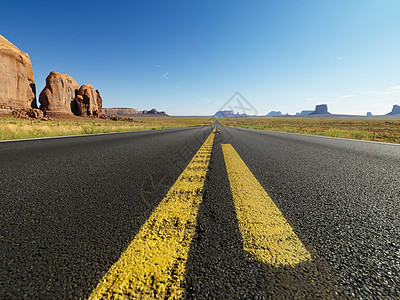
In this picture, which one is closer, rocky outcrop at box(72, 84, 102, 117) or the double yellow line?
the double yellow line

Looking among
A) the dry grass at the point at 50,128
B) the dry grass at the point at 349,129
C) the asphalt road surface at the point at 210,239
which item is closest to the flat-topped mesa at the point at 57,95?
the dry grass at the point at 50,128

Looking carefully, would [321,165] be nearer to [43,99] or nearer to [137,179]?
[137,179]

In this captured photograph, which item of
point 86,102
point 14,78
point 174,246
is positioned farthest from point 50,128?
point 86,102

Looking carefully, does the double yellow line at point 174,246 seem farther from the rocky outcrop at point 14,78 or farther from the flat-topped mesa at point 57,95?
the flat-topped mesa at point 57,95

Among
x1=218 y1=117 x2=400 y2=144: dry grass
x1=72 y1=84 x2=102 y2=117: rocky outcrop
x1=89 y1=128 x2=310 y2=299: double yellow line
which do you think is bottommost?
x1=89 y1=128 x2=310 y2=299: double yellow line

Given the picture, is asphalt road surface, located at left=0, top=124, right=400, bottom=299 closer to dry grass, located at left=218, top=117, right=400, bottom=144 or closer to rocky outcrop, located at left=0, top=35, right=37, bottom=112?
dry grass, located at left=218, top=117, right=400, bottom=144

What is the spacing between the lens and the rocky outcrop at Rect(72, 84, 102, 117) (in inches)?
2451

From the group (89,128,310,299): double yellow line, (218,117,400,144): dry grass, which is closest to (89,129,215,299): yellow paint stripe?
(89,128,310,299): double yellow line

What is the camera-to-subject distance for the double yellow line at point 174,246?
0.57 metres

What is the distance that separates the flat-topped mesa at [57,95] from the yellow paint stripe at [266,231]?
69104mm

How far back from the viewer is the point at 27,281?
1.98 ft

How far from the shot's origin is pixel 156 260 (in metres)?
0.68

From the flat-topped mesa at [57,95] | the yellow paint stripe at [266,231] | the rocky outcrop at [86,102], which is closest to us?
the yellow paint stripe at [266,231]

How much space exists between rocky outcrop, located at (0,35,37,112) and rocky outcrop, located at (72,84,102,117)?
48.5ft
